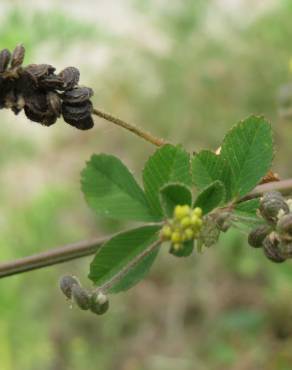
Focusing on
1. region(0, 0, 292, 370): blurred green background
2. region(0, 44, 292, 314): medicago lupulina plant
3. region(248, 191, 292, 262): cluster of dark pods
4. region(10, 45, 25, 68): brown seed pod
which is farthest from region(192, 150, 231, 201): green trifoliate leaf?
region(0, 0, 292, 370): blurred green background

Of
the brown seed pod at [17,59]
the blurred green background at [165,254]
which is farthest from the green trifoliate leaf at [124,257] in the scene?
the blurred green background at [165,254]

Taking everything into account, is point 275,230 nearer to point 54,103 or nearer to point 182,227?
point 182,227

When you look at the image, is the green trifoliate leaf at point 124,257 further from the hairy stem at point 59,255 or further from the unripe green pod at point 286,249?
the unripe green pod at point 286,249

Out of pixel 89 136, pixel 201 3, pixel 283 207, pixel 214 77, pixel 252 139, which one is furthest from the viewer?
pixel 89 136

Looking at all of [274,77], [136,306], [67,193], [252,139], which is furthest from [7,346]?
[252,139]

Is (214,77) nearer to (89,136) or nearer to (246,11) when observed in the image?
(246,11)

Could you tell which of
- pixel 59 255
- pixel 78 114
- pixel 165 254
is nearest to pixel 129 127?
pixel 78 114
